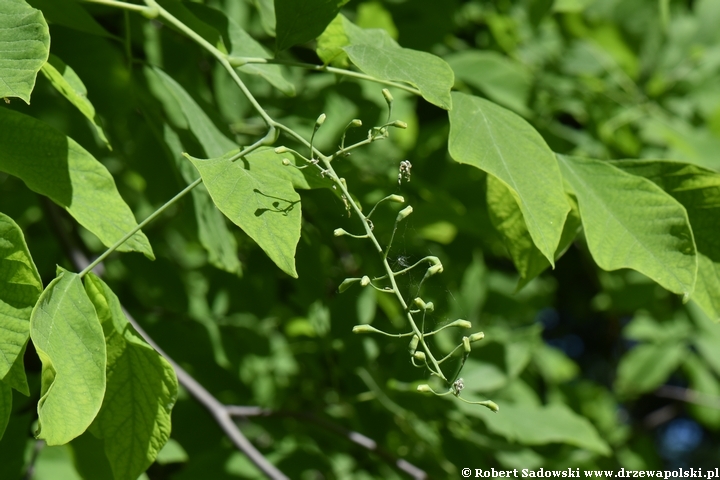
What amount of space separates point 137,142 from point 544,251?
33.4 inches

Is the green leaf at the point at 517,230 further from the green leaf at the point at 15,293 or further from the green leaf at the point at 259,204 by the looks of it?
the green leaf at the point at 15,293

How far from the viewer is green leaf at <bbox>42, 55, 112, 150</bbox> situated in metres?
0.73

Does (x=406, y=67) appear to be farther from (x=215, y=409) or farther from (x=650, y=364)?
(x=650, y=364)

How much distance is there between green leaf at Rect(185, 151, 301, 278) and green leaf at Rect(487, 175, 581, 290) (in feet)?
0.95

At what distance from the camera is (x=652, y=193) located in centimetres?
80

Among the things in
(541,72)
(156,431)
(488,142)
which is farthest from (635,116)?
(156,431)

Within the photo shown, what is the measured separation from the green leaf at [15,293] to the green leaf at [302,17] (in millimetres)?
380

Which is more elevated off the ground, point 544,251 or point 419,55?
point 419,55

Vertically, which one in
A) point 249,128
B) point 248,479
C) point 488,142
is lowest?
point 248,479

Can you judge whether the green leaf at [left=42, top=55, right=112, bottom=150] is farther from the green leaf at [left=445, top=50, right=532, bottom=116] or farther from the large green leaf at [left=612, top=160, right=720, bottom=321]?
the green leaf at [left=445, top=50, right=532, bottom=116]

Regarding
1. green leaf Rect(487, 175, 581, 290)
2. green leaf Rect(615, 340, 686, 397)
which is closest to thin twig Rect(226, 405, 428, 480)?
green leaf Rect(487, 175, 581, 290)

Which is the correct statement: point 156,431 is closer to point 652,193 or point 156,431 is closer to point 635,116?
point 652,193

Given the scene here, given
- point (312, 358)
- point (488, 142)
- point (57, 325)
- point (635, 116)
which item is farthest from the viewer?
point (635, 116)

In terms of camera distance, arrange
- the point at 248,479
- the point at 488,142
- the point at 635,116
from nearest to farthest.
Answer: the point at 488,142
the point at 248,479
the point at 635,116
